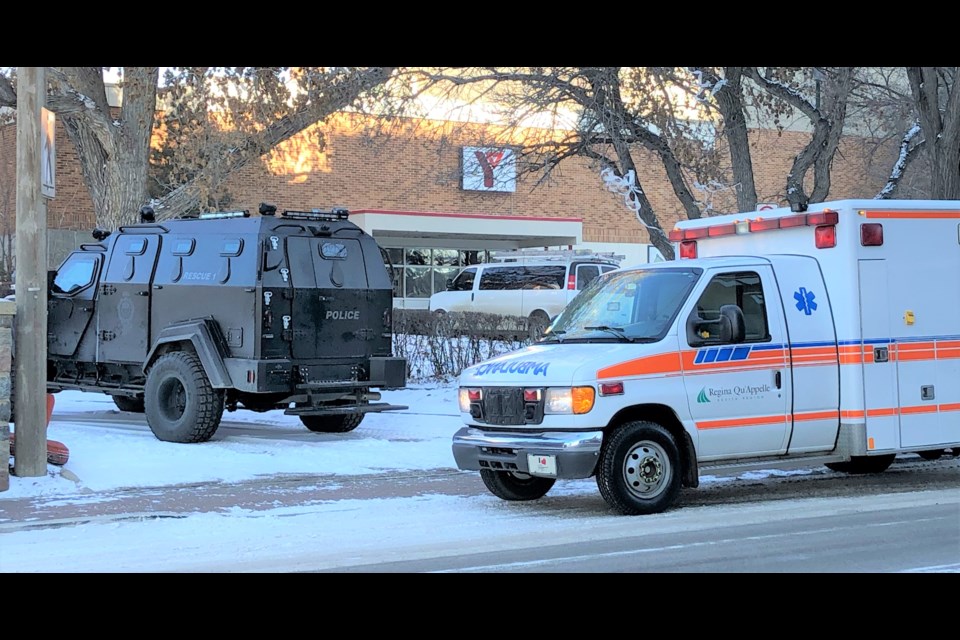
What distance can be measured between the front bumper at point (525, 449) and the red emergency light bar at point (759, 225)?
304cm

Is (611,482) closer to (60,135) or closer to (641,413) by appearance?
(641,413)

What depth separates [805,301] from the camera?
10.1 m

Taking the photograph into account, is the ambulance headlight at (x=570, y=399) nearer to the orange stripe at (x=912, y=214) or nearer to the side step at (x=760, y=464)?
the side step at (x=760, y=464)

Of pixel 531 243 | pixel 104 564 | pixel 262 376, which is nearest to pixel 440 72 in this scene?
pixel 262 376

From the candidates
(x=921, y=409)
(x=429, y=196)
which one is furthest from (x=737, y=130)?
(x=429, y=196)

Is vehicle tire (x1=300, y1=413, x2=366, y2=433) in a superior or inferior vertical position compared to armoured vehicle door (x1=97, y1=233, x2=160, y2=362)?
inferior

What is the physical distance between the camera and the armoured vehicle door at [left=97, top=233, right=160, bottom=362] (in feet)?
45.1

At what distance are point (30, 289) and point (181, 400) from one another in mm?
3044

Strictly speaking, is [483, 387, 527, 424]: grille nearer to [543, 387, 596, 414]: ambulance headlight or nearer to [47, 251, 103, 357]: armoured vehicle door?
[543, 387, 596, 414]: ambulance headlight

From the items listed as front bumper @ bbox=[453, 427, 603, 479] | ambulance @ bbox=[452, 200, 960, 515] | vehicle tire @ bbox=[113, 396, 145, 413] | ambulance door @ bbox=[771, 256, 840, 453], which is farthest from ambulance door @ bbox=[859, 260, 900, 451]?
vehicle tire @ bbox=[113, 396, 145, 413]

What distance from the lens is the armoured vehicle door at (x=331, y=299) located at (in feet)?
42.8

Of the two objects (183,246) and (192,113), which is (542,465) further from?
(192,113)

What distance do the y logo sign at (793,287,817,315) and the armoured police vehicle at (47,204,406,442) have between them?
5343 mm

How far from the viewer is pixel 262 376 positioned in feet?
41.1
